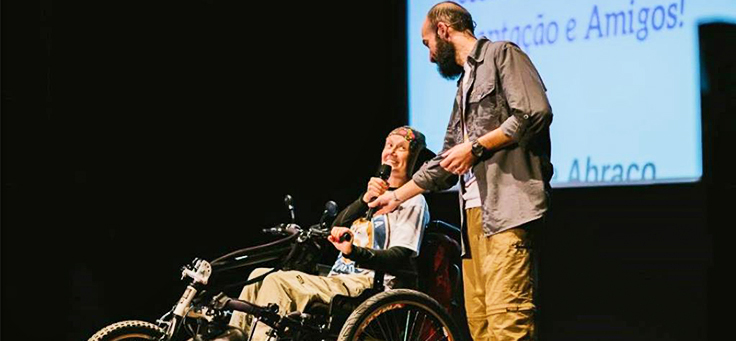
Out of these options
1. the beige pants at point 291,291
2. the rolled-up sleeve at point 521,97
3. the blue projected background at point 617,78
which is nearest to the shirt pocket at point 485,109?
the rolled-up sleeve at point 521,97

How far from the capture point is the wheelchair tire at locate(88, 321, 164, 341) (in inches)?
117

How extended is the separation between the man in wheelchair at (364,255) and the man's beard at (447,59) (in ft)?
1.28

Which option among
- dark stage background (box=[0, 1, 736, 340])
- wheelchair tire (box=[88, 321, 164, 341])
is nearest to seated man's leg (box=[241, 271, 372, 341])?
wheelchair tire (box=[88, 321, 164, 341])

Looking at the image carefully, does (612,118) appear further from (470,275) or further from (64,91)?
(64,91)

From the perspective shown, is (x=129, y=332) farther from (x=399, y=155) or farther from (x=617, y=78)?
(x=617, y=78)

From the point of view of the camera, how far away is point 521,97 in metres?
2.71

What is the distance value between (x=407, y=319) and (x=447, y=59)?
78cm

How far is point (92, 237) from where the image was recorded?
14.1 ft

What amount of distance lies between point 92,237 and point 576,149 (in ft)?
6.75

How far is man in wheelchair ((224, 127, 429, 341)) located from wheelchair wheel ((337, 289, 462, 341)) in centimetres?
18

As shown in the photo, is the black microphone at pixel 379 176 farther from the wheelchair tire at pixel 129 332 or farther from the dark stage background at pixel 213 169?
the dark stage background at pixel 213 169

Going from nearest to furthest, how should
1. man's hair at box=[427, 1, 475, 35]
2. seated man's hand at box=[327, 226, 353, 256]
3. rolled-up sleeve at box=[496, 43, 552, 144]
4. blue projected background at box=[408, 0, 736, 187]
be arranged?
1. rolled-up sleeve at box=[496, 43, 552, 144]
2. man's hair at box=[427, 1, 475, 35]
3. seated man's hand at box=[327, 226, 353, 256]
4. blue projected background at box=[408, 0, 736, 187]

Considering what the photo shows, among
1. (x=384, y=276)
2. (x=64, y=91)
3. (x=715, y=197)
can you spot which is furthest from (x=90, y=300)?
(x=715, y=197)

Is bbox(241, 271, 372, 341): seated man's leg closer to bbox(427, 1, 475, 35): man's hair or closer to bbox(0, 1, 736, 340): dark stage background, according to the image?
bbox(427, 1, 475, 35): man's hair
